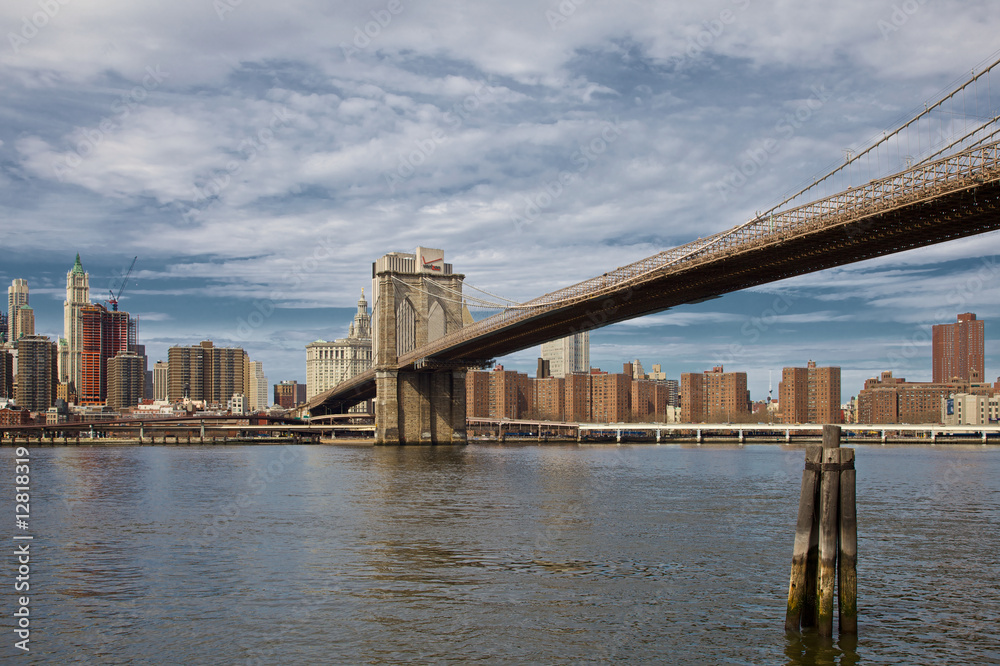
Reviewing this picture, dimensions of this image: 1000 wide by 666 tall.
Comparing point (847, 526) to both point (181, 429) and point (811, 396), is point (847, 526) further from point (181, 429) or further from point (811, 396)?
point (811, 396)

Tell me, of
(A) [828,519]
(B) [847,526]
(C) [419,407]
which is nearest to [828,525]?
(A) [828,519]

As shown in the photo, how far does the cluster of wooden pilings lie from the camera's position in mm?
12062

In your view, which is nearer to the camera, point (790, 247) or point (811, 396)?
point (790, 247)

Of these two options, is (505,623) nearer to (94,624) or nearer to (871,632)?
(871,632)

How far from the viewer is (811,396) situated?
487 ft

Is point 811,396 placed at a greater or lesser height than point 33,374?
lesser

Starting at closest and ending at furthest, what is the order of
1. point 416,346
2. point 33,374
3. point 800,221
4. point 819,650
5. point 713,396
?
point 819,650 < point 800,221 < point 416,346 < point 713,396 < point 33,374

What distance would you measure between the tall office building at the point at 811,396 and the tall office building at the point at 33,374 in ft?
512

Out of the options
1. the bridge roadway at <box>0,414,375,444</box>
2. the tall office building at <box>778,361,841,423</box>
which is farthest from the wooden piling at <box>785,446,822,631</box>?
the tall office building at <box>778,361,841,423</box>

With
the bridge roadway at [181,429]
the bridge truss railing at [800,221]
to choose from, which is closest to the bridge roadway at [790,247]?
the bridge truss railing at [800,221]

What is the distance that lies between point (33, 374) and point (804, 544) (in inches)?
8387

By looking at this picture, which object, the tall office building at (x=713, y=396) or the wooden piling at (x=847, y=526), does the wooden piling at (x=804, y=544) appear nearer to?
the wooden piling at (x=847, y=526)

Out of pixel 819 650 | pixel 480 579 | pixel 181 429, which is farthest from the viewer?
pixel 181 429

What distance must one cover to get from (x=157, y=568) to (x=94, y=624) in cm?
427
